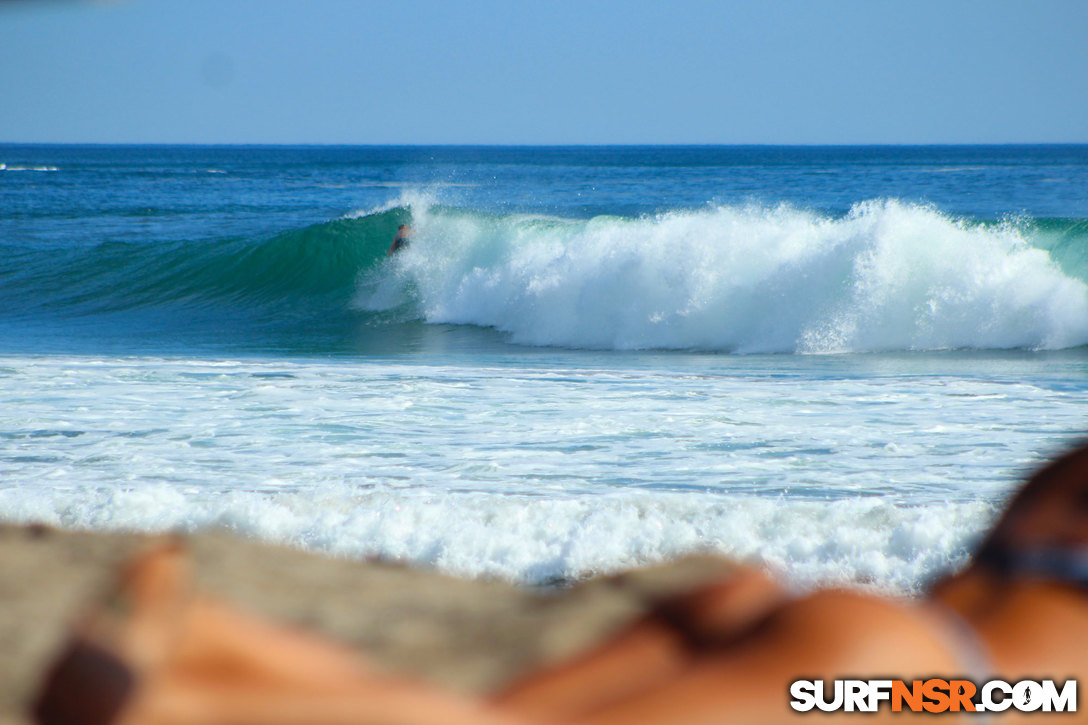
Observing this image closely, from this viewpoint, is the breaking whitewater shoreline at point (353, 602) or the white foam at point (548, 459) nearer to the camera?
the breaking whitewater shoreline at point (353, 602)

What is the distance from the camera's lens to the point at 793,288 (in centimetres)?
1067

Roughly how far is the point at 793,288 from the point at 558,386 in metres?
4.40

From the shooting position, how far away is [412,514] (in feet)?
13.3

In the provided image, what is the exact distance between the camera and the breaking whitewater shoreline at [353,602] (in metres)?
2.15

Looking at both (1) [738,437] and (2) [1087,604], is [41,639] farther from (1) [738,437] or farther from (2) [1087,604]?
(1) [738,437]

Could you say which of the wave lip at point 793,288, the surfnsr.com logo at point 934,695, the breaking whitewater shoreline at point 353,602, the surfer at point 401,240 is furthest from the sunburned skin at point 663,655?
the surfer at point 401,240

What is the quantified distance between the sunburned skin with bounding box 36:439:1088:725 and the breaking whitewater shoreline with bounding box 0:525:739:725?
961 mm

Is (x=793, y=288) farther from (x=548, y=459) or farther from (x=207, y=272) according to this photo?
(x=207, y=272)

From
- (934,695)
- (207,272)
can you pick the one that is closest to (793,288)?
(934,695)

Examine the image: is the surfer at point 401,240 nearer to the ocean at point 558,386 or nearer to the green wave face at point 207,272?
the ocean at point 558,386

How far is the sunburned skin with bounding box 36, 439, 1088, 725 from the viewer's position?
0.54 m

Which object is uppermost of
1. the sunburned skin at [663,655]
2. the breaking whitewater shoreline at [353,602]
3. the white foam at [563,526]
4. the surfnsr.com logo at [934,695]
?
the sunburned skin at [663,655]

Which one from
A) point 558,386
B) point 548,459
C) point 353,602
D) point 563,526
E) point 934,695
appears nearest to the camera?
point 934,695

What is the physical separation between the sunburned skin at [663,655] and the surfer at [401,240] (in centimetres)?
1519
